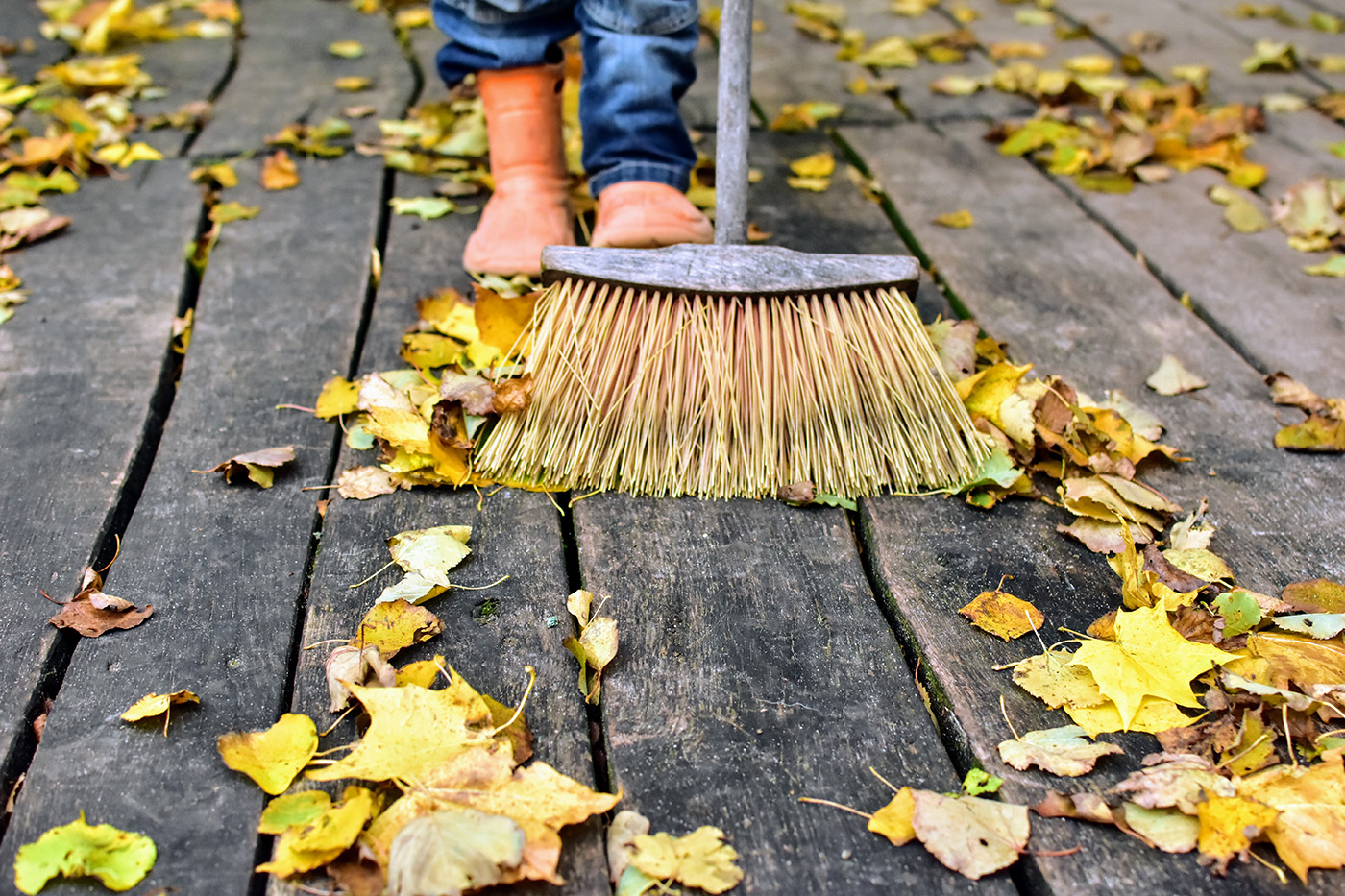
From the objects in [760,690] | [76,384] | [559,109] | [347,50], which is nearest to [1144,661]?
[760,690]

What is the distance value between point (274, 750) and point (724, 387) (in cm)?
68

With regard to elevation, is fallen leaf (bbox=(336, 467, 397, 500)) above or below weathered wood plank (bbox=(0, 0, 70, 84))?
below

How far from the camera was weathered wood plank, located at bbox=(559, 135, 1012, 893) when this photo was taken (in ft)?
2.92

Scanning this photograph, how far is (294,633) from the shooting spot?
1.09 metres

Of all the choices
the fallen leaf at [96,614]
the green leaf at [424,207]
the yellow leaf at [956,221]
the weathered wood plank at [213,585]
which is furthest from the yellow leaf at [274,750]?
the yellow leaf at [956,221]

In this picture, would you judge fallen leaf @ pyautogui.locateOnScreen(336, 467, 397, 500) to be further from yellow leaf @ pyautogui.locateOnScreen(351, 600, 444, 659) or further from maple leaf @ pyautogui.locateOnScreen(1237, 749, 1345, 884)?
maple leaf @ pyautogui.locateOnScreen(1237, 749, 1345, 884)

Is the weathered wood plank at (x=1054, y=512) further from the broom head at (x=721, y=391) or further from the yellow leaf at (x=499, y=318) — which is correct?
the yellow leaf at (x=499, y=318)

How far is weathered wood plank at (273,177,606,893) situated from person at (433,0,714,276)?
1.86 ft

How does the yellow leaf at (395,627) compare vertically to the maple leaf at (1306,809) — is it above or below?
below

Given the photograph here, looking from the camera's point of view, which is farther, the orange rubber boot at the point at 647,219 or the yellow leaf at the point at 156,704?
the orange rubber boot at the point at 647,219

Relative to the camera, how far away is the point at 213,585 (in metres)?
1.14

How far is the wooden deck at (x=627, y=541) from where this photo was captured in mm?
921

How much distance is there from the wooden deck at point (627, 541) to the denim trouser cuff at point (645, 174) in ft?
0.81

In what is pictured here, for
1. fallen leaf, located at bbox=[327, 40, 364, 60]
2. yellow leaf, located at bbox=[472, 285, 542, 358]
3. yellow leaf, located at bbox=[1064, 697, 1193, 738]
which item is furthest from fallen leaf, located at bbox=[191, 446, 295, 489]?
fallen leaf, located at bbox=[327, 40, 364, 60]
